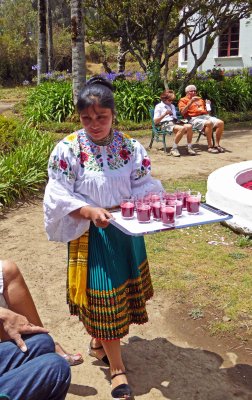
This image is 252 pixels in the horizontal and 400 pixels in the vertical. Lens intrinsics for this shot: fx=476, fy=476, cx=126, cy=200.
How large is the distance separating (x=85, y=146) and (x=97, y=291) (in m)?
0.80

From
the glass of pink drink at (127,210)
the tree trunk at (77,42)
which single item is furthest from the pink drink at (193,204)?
the tree trunk at (77,42)

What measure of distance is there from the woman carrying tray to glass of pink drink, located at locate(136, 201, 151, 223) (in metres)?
0.20

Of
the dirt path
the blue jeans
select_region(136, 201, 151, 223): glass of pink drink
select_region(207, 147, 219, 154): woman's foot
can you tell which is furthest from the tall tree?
the blue jeans

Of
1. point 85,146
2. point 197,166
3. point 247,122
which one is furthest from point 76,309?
point 247,122

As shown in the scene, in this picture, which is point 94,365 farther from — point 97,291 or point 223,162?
point 223,162

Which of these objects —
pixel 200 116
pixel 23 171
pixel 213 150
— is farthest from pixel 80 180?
pixel 200 116

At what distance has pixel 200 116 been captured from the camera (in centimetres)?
953

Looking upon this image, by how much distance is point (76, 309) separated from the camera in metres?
2.88

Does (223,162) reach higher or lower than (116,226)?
lower

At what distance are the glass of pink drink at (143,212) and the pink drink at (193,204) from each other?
0.23m

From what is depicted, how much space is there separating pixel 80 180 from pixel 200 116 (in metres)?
7.31

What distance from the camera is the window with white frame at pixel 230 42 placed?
21.8 m

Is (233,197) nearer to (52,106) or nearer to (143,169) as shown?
(143,169)

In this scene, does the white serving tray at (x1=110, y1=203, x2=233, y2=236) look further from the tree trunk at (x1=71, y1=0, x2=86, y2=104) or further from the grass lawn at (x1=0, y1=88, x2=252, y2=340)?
the tree trunk at (x1=71, y1=0, x2=86, y2=104)
